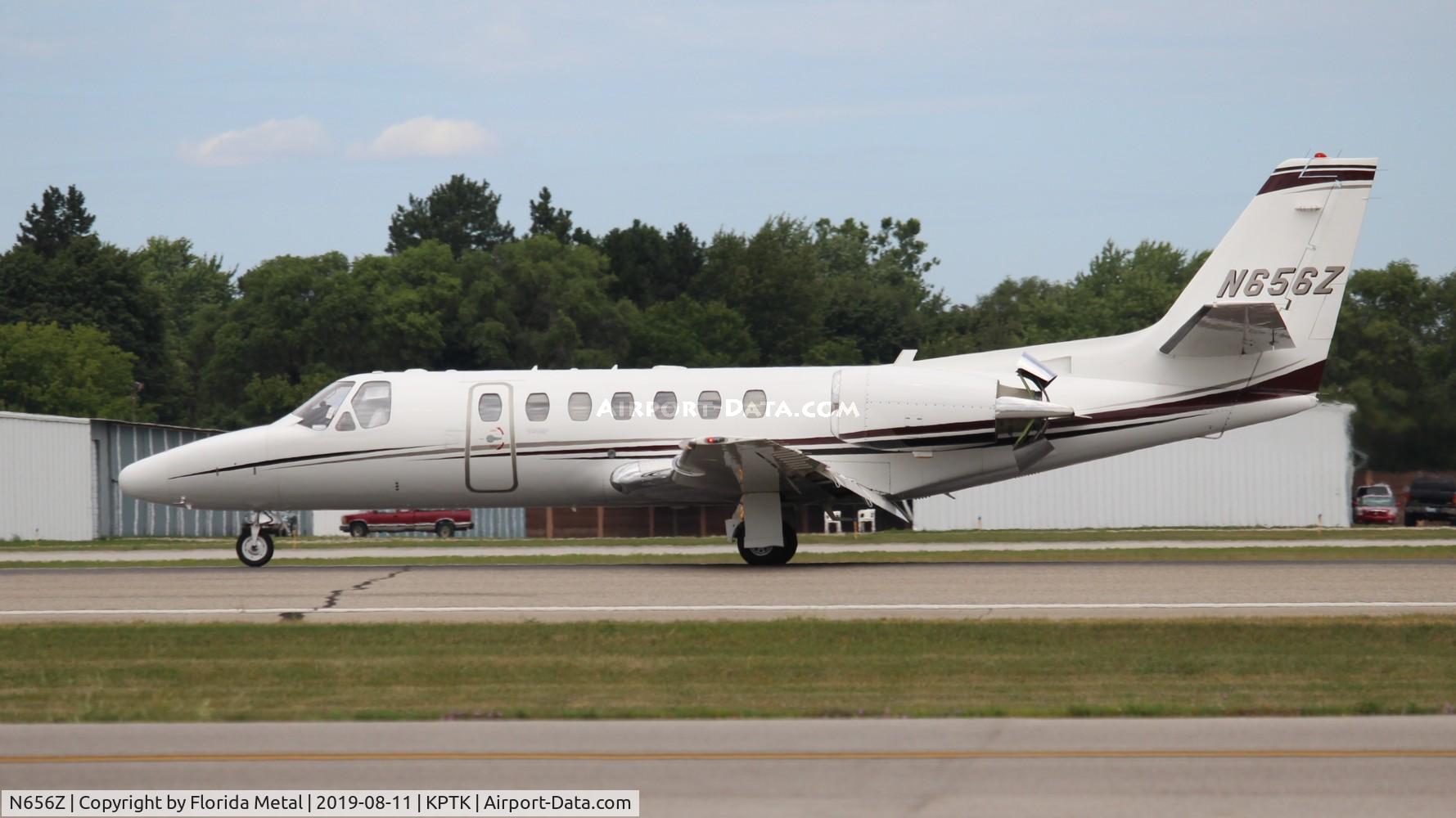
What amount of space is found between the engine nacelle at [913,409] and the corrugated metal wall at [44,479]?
25.6 metres

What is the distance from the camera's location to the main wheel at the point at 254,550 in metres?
23.2

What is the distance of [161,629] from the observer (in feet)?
49.6

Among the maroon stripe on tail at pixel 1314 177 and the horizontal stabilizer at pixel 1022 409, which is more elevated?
the maroon stripe on tail at pixel 1314 177

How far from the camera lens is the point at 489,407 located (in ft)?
74.0

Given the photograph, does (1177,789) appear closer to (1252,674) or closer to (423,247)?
(1252,674)

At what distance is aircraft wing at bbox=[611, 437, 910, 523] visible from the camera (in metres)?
20.2

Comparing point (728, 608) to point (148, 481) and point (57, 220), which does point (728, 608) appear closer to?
point (148, 481)

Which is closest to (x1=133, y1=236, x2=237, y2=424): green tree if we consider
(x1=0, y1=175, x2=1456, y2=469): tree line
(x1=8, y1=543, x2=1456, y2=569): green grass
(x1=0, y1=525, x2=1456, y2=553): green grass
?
(x1=0, y1=175, x2=1456, y2=469): tree line

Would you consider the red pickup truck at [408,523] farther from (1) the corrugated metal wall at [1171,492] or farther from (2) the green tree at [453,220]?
(2) the green tree at [453,220]

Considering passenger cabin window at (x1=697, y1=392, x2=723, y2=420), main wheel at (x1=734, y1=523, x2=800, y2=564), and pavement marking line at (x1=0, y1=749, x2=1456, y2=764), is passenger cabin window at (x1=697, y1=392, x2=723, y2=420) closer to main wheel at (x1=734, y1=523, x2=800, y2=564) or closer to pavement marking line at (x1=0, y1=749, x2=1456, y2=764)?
main wheel at (x1=734, y1=523, x2=800, y2=564)

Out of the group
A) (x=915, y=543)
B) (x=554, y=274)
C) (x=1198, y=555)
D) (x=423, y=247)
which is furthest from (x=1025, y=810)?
(x=423, y=247)

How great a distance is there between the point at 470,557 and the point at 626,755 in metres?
18.0

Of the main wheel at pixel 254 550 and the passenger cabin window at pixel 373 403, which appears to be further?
the main wheel at pixel 254 550
